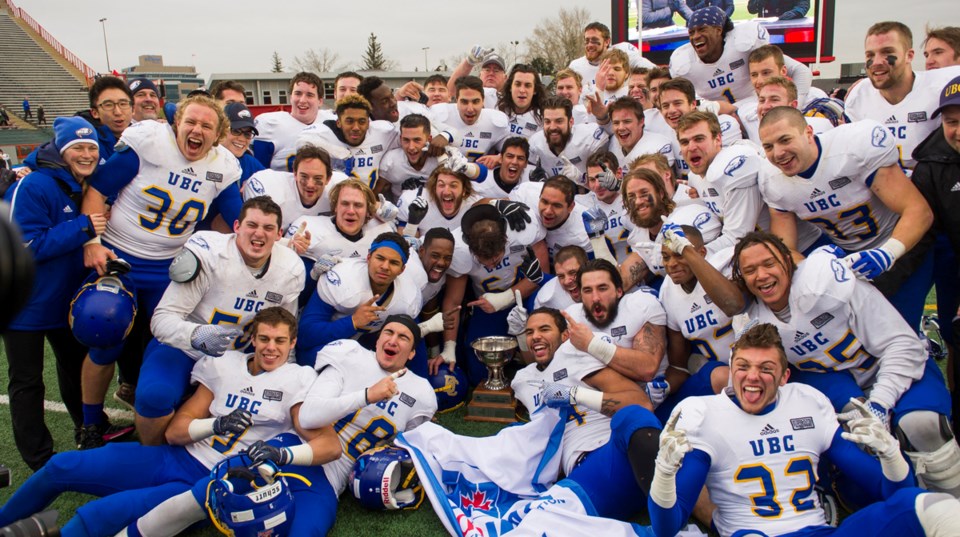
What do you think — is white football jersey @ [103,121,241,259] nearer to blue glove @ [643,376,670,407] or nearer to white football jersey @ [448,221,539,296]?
white football jersey @ [448,221,539,296]

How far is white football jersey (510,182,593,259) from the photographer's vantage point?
549 centimetres

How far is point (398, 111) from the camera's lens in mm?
6664

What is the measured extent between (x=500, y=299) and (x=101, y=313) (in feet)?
8.92

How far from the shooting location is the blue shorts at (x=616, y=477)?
11.0ft

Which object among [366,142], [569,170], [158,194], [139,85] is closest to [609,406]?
[569,170]

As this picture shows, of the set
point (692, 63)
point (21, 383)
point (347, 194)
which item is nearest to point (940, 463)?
point (347, 194)

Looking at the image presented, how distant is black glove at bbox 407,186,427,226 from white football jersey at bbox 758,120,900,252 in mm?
2496

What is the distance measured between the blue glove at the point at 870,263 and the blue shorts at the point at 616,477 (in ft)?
4.27

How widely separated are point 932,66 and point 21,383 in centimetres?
640

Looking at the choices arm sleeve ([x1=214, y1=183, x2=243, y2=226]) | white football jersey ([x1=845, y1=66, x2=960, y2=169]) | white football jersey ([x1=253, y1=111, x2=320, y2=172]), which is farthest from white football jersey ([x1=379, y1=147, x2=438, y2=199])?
white football jersey ([x1=845, y1=66, x2=960, y2=169])

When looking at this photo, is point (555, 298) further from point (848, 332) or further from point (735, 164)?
point (848, 332)

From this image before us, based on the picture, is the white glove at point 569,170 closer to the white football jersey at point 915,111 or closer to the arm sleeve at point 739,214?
the arm sleeve at point 739,214

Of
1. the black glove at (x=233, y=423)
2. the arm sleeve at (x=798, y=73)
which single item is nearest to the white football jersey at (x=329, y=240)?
the black glove at (x=233, y=423)

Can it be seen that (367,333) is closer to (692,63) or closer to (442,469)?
(442,469)
